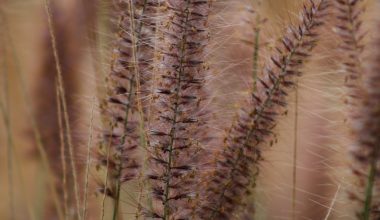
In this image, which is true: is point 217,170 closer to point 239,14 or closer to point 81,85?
point 239,14

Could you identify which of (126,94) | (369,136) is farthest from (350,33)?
(126,94)

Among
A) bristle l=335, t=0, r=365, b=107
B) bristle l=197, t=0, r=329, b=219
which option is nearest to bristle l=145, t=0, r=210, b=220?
bristle l=197, t=0, r=329, b=219

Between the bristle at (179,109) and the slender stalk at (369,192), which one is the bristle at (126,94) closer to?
the bristle at (179,109)

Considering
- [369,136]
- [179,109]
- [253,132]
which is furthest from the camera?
[253,132]

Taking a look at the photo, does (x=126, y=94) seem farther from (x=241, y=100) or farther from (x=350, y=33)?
(x=350, y=33)

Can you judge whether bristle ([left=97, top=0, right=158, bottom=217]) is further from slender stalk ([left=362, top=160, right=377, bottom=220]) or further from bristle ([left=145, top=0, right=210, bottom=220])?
slender stalk ([left=362, top=160, right=377, bottom=220])
